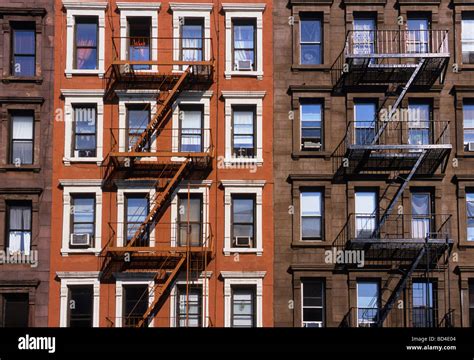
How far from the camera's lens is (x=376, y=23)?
3562cm

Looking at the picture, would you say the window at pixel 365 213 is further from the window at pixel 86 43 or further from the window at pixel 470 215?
the window at pixel 86 43

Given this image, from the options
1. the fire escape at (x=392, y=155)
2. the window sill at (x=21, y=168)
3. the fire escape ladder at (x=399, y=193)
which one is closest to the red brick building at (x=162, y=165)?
the window sill at (x=21, y=168)

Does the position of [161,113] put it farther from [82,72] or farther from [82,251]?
[82,251]

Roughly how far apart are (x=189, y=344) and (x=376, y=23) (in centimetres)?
1346

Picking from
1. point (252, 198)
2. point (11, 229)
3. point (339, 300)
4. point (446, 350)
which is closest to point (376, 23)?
point (252, 198)

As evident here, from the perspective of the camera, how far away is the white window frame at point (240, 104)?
34.9m

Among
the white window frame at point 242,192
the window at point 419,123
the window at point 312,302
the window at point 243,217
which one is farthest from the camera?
→ the window at point 419,123

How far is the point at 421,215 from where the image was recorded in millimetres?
34625

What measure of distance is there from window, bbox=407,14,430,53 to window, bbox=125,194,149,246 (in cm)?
1076

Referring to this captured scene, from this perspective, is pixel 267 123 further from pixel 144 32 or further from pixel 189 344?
pixel 189 344

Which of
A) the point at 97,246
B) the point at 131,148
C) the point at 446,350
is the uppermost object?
the point at 131,148

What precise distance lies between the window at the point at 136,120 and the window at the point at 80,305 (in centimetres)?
524

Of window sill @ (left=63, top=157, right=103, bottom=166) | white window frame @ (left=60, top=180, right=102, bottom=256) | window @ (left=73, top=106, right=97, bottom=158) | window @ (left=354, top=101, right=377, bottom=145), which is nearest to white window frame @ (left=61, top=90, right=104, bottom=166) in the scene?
window sill @ (left=63, top=157, right=103, bottom=166)

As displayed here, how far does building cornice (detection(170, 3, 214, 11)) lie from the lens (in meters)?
→ 35.5
